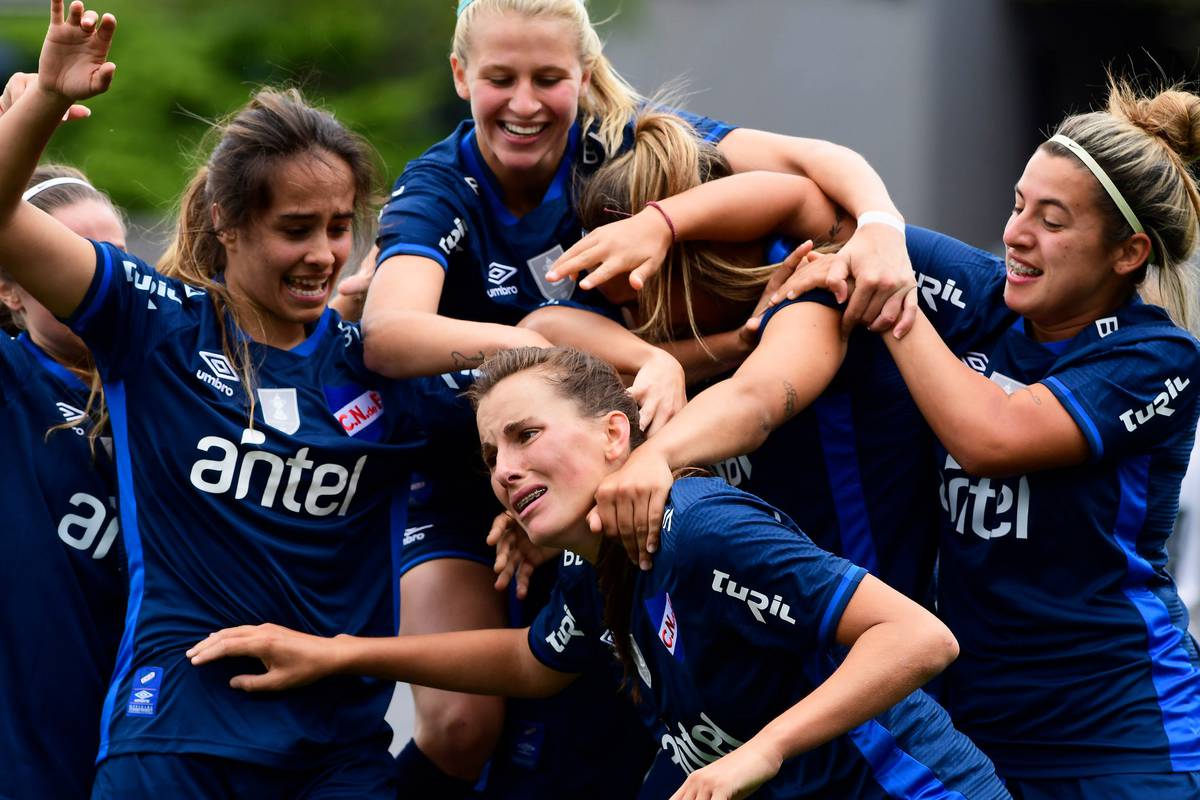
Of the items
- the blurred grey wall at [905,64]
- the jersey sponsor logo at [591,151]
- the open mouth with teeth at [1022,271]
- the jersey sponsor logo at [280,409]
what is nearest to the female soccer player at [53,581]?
the jersey sponsor logo at [280,409]

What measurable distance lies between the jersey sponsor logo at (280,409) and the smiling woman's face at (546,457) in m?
0.56

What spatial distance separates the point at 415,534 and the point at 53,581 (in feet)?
3.64

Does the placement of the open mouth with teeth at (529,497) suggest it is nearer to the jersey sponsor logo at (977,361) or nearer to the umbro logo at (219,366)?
the umbro logo at (219,366)

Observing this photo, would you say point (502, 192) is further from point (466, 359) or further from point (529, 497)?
point (529, 497)

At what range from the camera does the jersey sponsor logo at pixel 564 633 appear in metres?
3.71

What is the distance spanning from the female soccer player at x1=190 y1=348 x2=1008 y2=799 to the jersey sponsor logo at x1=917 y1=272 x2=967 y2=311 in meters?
0.80

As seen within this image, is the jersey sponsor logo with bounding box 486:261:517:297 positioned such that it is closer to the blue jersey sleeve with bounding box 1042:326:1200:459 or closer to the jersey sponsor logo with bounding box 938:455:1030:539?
the jersey sponsor logo with bounding box 938:455:1030:539

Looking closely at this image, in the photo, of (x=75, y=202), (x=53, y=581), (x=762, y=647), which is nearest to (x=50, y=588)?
(x=53, y=581)

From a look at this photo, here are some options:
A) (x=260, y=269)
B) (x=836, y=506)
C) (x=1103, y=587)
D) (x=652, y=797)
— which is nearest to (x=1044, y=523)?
(x=1103, y=587)

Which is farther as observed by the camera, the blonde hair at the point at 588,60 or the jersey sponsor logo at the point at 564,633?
the blonde hair at the point at 588,60

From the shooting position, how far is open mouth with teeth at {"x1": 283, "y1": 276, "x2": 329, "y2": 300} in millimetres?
3740

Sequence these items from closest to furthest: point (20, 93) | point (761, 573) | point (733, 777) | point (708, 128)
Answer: point (733, 777) → point (761, 573) → point (20, 93) → point (708, 128)

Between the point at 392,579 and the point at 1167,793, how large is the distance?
1828 mm

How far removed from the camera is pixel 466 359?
3697 millimetres
